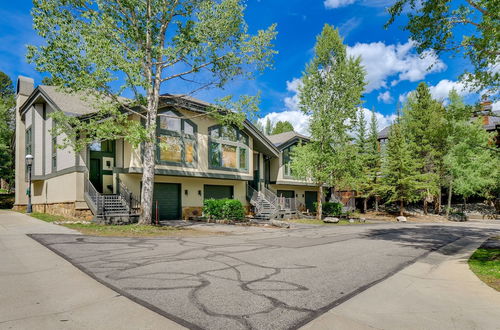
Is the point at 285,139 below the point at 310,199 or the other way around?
the other way around

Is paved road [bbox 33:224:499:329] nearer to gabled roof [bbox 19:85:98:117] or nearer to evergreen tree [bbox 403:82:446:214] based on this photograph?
gabled roof [bbox 19:85:98:117]

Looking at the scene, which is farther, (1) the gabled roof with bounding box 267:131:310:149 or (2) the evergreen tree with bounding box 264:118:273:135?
(2) the evergreen tree with bounding box 264:118:273:135

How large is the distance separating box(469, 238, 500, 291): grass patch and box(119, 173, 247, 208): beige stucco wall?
16.6m

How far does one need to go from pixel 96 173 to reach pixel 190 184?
6.09m

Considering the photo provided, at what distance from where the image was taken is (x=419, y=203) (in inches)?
1518

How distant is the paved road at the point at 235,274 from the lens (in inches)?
163

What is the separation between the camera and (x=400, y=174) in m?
31.0

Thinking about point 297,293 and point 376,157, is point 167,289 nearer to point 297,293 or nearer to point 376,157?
point 297,293

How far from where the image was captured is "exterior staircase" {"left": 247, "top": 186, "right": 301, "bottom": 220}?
2335 centimetres

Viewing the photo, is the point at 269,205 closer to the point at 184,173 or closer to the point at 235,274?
the point at 184,173

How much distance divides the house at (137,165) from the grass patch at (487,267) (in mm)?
14454

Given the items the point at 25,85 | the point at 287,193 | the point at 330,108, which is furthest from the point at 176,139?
the point at 25,85

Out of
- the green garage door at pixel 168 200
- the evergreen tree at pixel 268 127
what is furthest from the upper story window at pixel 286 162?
the evergreen tree at pixel 268 127

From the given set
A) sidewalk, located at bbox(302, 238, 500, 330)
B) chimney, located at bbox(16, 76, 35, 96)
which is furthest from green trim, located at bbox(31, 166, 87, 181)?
sidewalk, located at bbox(302, 238, 500, 330)
